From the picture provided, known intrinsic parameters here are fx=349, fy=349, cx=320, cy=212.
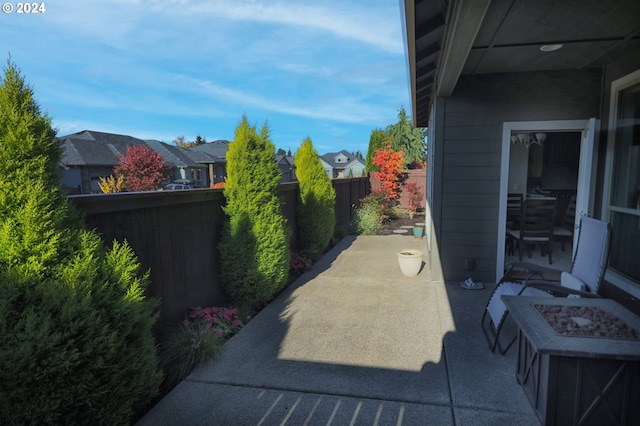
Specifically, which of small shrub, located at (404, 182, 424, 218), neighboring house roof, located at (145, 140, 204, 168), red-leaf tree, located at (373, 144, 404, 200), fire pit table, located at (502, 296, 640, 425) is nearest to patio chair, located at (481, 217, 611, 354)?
fire pit table, located at (502, 296, 640, 425)

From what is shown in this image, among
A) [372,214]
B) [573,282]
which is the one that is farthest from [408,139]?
[573,282]

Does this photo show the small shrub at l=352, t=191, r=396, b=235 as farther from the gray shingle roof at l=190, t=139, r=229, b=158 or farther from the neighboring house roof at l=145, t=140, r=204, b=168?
the gray shingle roof at l=190, t=139, r=229, b=158

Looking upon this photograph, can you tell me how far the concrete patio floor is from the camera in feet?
6.89

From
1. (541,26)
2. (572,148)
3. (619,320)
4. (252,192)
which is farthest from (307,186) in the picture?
(572,148)

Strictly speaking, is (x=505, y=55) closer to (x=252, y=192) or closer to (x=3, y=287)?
(x=252, y=192)

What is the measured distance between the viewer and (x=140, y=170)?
18.1 m

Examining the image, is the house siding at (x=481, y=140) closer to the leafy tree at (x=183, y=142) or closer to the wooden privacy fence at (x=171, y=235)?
the wooden privacy fence at (x=171, y=235)

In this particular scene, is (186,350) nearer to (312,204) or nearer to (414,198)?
(312,204)

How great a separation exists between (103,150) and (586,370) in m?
28.1

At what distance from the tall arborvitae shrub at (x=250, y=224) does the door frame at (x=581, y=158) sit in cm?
280

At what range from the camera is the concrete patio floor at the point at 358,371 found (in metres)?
2.10

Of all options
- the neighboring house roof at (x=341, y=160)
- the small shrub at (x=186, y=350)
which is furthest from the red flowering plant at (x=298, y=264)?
the neighboring house roof at (x=341, y=160)

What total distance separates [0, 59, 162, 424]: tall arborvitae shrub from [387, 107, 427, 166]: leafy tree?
2355 centimetres

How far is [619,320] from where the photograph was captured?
2039 millimetres
